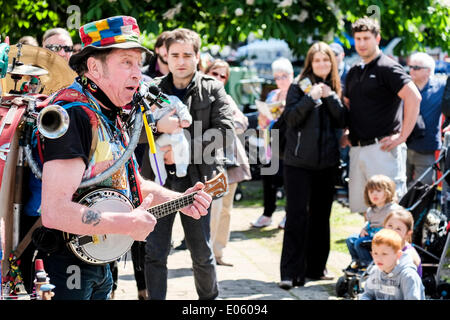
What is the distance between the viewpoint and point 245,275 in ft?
24.8

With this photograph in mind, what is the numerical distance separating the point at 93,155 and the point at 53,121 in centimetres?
25

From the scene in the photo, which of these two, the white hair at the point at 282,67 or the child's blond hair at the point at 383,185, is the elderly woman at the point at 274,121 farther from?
the child's blond hair at the point at 383,185

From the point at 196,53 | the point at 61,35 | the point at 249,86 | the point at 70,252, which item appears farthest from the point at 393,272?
the point at 249,86

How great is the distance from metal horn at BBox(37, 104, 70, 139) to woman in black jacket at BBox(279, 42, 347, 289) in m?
3.97

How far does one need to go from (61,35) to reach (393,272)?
328cm

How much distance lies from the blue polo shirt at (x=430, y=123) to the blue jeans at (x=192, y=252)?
425 centimetres

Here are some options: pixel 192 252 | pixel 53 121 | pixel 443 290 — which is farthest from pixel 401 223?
pixel 53 121

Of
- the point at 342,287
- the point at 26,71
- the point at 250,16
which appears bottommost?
the point at 342,287

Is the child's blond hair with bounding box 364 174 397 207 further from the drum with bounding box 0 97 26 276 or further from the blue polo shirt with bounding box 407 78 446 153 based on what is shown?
the drum with bounding box 0 97 26 276

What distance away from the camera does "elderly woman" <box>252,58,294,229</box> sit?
9.10 m

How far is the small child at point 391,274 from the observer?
5.50m

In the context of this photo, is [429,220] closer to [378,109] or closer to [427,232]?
[427,232]

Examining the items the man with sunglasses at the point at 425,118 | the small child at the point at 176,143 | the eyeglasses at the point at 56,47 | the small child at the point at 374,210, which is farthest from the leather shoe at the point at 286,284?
the man with sunglasses at the point at 425,118

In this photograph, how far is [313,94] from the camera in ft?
22.5
